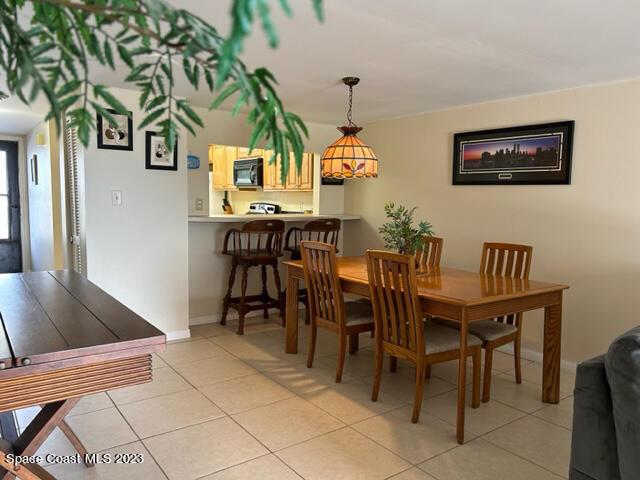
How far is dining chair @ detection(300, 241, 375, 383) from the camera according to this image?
3100 millimetres

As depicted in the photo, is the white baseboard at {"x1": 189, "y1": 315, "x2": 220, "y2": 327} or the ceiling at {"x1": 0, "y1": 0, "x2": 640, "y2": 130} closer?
the ceiling at {"x1": 0, "y1": 0, "x2": 640, "y2": 130}

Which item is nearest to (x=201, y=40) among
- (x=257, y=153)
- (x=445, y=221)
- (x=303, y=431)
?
(x=303, y=431)

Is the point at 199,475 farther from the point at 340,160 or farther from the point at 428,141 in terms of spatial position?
the point at 428,141

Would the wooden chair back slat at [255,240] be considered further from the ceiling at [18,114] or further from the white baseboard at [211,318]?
the ceiling at [18,114]

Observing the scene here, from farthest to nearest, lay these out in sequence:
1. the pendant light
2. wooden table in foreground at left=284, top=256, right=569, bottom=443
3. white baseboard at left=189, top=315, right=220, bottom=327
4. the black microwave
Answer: the black microwave < white baseboard at left=189, top=315, right=220, bottom=327 < the pendant light < wooden table in foreground at left=284, top=256, right=569, bottom=443

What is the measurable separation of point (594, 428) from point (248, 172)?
521cm

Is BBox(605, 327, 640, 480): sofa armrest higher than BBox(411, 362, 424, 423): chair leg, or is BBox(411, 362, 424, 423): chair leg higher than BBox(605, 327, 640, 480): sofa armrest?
BBox(605, 327, 640, 480): sofa armrest

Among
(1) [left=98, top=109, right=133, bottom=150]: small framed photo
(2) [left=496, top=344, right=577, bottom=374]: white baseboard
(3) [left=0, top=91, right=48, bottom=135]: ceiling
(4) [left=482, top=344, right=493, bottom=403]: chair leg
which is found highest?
(3) [left=0, top=91, right=48, bottom=135]: ceiling

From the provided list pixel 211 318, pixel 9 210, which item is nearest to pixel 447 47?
pixel 211 318

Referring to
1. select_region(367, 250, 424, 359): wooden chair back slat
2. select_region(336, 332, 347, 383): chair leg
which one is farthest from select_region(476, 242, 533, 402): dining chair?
select_region(336, 332, 347, 383): chair leg

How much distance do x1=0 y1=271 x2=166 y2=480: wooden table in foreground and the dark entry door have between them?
5714 mm

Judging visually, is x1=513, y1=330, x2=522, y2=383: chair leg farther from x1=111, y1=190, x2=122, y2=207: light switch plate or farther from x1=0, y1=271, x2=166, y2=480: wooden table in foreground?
x1=111, y1=190, x2=122, y2=207: light switch plate

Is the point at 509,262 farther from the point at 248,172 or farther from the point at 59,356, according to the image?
the point at 248,172

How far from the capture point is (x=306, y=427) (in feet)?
8.41
